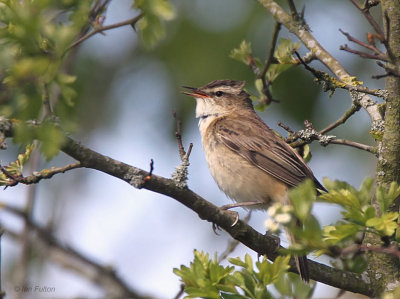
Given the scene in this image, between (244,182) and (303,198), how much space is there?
2.96 meters

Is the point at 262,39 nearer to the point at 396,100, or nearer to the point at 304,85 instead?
the point at 304,85

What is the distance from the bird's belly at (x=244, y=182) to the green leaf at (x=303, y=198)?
2.86 metres

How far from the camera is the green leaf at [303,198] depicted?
7.82 ft

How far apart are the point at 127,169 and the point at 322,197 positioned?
1045 millimetres

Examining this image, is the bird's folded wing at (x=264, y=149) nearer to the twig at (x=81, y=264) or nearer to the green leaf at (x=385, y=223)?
the twig at (x=81, y=264)

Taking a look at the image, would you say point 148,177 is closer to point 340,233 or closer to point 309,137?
point 340,233

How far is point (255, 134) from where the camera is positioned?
235 inches

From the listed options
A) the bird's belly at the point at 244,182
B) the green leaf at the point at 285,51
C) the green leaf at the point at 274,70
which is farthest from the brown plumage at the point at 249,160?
the green leaf at the point at 285,51

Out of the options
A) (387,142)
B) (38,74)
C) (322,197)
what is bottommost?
(322,197)

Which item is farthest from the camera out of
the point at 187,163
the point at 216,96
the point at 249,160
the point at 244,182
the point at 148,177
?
the point at 216,96

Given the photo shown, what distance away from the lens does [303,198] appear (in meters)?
2.39

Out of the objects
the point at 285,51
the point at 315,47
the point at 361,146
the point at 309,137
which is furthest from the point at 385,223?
the point at 285,51

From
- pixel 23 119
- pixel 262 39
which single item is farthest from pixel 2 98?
pixel 262 39

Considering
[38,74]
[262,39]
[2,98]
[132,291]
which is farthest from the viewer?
[262,39]
